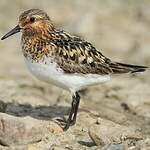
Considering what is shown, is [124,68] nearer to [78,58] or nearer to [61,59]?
[78,58]

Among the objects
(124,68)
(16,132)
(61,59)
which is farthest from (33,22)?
(16,132)

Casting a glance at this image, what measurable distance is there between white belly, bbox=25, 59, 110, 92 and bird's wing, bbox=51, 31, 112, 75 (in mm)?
66

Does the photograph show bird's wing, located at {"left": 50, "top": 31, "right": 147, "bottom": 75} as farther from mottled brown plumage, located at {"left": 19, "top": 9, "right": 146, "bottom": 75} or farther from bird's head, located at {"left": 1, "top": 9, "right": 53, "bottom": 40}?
bird's head, located at {"left": 1, "top": 9, "right": 53, "bottom": 40}

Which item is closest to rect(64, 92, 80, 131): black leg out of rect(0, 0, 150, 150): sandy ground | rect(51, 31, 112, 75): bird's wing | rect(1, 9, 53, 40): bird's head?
rect(0, 0, 150, 150): sandy ground


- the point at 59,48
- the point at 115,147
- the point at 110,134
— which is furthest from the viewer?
the point at 59,48

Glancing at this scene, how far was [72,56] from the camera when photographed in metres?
8.20

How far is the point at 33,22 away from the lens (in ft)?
27.4

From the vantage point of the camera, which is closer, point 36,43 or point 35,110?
point 36,43

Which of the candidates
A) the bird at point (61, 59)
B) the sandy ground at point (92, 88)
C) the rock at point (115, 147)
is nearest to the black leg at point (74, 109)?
the bird at point (61, 59)

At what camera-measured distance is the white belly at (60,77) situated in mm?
7930

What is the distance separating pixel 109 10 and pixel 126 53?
2593 mm

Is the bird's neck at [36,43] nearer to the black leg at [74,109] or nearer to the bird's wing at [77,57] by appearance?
the bird's wing at [77,57]

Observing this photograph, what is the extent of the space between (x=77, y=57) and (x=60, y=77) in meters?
0.41

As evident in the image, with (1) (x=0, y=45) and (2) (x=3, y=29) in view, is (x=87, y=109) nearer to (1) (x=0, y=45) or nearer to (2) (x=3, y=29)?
(1) (x=0, y=45)
